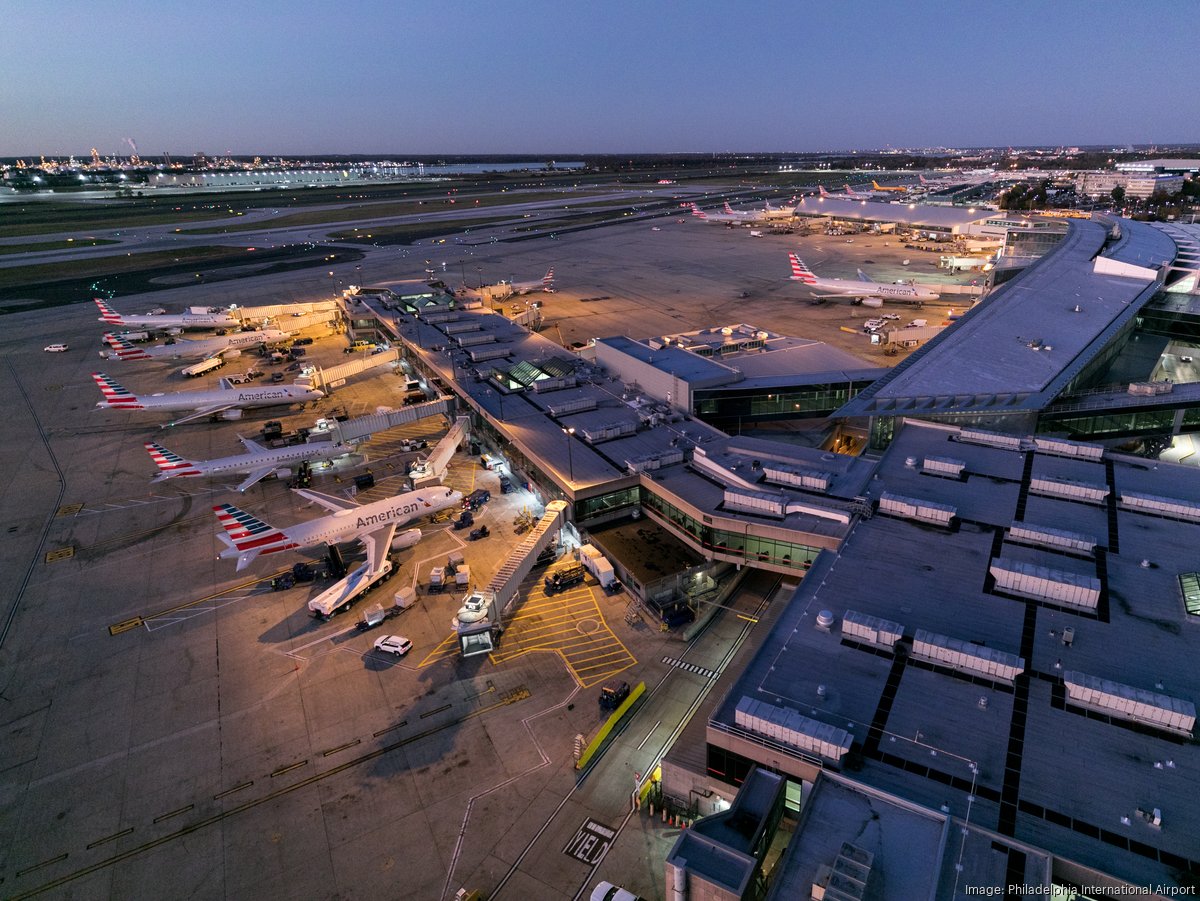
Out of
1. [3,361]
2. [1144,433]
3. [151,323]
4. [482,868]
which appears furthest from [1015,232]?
[3,361]

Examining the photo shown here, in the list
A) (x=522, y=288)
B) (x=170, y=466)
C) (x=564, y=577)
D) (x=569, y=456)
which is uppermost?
(x=522, y=288)

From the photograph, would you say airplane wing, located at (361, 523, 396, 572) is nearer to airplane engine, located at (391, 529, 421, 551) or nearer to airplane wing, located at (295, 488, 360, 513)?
airplane engine, located at (391, 529, 421, 551)

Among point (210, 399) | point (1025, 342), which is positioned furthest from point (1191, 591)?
point (210, 399)

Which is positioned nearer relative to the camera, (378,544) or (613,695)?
(613,695)

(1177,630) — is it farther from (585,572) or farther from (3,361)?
(3,361)

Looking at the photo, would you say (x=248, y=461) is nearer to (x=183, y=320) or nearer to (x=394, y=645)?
(x=394, y=645)
